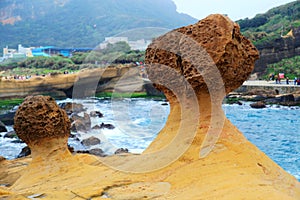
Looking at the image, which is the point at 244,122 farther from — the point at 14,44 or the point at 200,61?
the point at 14,44

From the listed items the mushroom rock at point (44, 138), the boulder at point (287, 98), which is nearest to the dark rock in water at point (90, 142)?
the mushroom rock at point (44, 138)

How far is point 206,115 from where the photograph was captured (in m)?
3.47

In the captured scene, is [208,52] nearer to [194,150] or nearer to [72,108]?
[194,150]

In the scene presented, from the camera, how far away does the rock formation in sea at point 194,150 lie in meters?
2.80

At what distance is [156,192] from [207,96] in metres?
1.15

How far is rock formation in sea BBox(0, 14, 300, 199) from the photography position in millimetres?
2803

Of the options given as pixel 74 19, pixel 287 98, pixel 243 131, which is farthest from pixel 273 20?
pixel 74 19

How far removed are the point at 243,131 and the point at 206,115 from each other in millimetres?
9674

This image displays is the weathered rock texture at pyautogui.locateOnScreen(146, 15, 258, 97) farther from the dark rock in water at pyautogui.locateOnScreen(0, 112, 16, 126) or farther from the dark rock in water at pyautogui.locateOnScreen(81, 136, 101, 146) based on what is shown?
the dark rock in water at pyautogui.locateOnScreen(0, 112, 16, 126)

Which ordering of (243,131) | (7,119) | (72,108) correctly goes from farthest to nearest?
1. (72,108)
2. (7,119)
3. (243,131)

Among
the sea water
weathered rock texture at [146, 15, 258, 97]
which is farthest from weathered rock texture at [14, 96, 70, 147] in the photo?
the sea water

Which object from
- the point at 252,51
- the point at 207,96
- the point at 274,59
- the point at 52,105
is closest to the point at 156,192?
the point at 207,96

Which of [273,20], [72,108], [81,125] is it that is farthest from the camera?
[273,20]

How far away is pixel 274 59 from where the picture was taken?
27.3m
